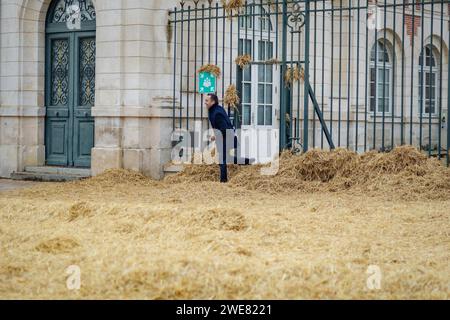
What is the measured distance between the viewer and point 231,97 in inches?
607

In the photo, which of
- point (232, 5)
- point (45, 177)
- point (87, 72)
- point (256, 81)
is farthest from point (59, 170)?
point (232, 5)

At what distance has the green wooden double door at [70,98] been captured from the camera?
→ 1653 centimetres

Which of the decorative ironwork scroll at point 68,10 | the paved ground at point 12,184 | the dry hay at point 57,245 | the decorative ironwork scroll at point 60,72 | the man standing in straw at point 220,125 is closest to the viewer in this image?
the dry hay at point 57,245

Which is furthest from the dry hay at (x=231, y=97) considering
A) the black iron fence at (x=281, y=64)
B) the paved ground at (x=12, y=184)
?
the paved ground at (x=12, y=184)

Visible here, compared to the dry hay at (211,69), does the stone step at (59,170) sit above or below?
below

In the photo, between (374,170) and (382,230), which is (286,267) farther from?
(374,170)

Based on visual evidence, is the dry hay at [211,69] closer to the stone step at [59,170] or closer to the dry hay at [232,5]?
the dry hay at [232,5]

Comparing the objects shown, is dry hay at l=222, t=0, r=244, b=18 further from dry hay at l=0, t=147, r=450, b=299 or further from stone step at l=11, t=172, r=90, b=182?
stone step at l=11, t=172, r=90, b=182

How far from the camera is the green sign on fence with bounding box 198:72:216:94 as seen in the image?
15711mm

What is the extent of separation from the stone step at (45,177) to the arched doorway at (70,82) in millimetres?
555

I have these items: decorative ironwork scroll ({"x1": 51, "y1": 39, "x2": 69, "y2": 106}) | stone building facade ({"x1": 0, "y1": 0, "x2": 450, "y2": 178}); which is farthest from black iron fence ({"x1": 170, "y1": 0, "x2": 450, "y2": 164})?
decorative ironwork scroll ({"x1": 51, "y1": 39, "x2": 69, "y2": 106})

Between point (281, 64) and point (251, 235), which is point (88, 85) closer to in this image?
point (281, 64)

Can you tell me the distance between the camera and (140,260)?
6922 mm

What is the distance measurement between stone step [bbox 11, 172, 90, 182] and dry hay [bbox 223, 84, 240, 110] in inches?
115
